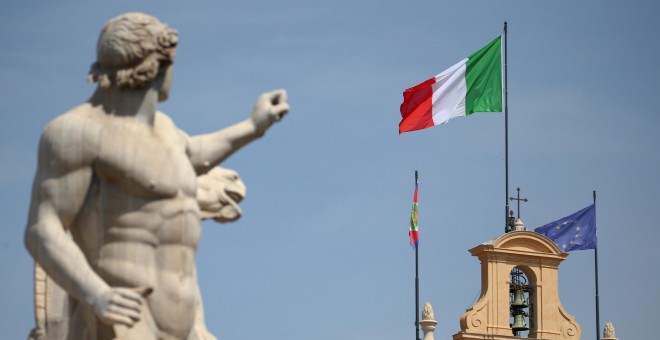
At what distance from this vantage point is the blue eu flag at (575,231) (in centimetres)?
5291

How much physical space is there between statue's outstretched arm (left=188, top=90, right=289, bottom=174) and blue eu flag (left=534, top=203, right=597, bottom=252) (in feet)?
144

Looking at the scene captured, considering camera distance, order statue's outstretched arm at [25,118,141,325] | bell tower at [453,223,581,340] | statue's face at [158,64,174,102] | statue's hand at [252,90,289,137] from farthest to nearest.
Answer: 1. bell tower at [453,223,581,340]
2. statue's hand at [252,90,289,137]
3. statue's face at [158,64,174,102]
4. statue's outstretched arm at [25,118,141,325]

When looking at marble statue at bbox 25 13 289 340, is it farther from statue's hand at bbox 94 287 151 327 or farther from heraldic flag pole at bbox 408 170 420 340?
heraldic flag pole at bbox 408 170 420 340

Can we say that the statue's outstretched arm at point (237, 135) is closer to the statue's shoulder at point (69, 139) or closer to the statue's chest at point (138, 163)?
the statue's chest at point (138, 163)

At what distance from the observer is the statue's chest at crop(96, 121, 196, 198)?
334 inches

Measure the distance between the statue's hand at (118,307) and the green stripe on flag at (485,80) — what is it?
38.8 metres

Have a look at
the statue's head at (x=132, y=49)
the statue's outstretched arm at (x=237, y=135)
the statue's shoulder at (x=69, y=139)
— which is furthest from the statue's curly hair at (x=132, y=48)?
the statue's outstretched arm at (x=237, y=135)

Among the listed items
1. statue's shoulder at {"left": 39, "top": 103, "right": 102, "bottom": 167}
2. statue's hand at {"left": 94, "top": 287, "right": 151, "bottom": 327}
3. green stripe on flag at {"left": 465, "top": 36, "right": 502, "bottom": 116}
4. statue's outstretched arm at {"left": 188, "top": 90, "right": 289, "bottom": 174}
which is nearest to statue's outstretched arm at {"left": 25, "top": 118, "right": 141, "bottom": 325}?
statue's shoulder at {"left": 39, "top": 103, "right": 102, "bottom": 167}

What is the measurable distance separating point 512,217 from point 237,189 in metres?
47.2

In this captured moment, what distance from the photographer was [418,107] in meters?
45.5

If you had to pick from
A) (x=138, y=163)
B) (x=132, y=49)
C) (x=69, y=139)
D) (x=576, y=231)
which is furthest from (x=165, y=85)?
(x=576, y=231)

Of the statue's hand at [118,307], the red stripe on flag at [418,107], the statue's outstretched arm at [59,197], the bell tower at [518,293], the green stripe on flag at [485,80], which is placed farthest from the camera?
the bell tower at [518,293]

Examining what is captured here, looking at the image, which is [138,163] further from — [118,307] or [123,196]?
[118,307]

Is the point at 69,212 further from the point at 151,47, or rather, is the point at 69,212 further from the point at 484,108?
the point at 484,108
